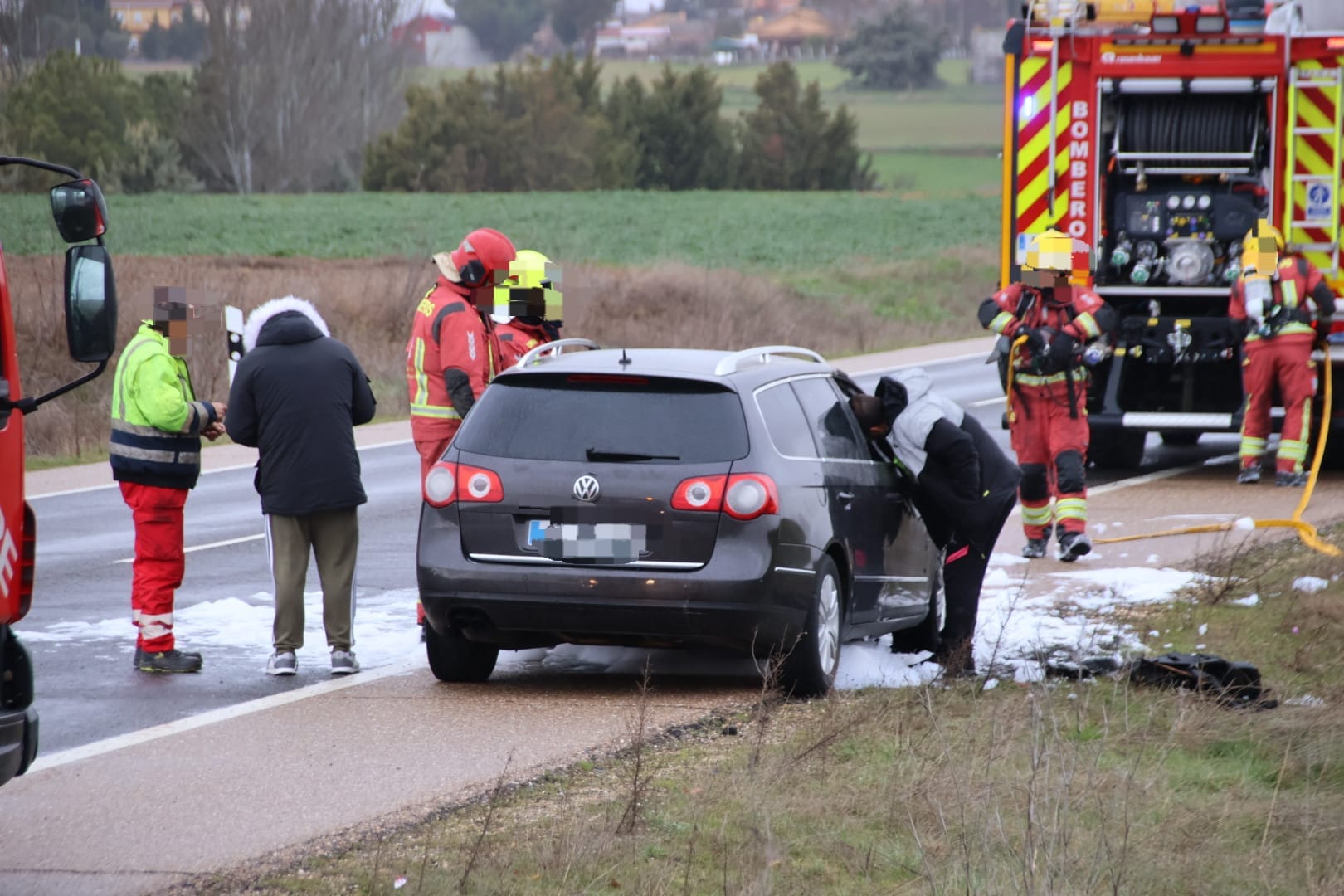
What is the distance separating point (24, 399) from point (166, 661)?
11.8ft

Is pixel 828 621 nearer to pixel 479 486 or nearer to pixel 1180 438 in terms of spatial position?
pixel 479 486

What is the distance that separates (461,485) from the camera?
24.9 ft

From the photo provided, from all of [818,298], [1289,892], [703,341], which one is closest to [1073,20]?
[1289,892]

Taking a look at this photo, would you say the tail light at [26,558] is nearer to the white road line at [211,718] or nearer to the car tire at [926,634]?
the white road line at [211,718]

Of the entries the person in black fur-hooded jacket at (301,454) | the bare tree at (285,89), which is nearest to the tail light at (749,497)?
the person in black fur-hooded jacket at (301,454)

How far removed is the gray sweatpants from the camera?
27.1ft

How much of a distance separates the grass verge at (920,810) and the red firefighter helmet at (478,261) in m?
2.63

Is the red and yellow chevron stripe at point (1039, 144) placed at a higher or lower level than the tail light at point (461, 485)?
higher

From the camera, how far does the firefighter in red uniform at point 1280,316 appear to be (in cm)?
1363

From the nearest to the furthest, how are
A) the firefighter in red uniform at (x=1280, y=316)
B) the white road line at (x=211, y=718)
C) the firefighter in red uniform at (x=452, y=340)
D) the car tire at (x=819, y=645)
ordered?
the white road line at (x=211, y=718) < the car tire at (x=819, y=645) < the firefighter in red uniform at (x=452, y=340) < the firefighter in red uniform at (x=1280, y=316)

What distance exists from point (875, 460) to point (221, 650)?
3173mm

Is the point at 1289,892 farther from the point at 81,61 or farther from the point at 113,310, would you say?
the point at 81,61

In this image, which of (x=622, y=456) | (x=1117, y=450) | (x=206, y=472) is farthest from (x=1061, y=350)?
(x=206, y=472)

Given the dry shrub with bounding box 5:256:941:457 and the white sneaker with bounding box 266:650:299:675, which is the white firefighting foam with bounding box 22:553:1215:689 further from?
the dry shrub with bounding box 5:256:941:457
